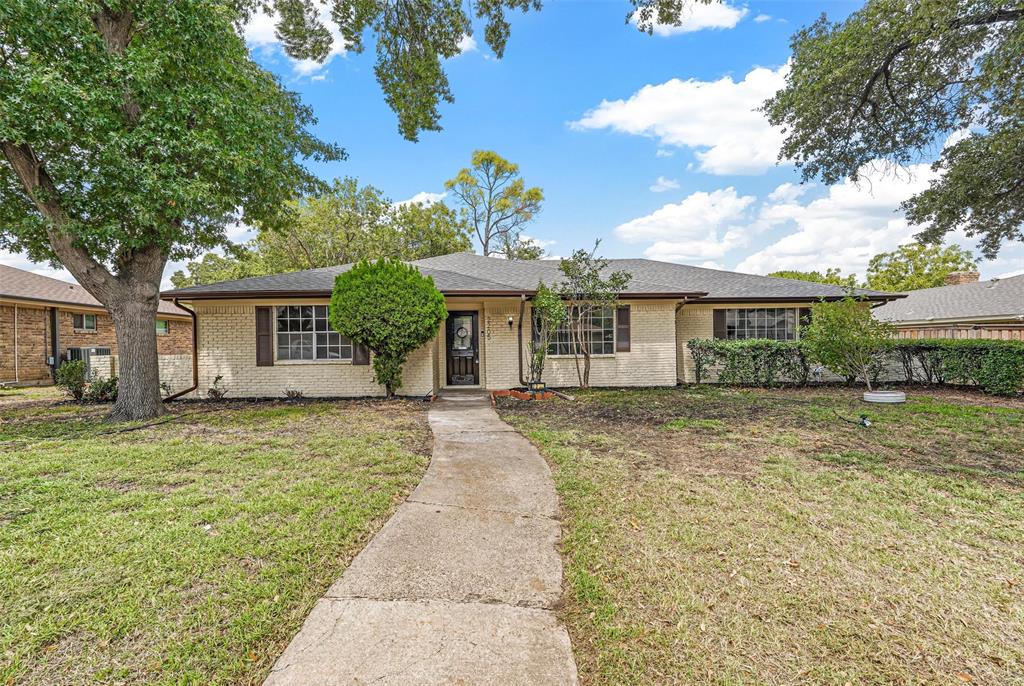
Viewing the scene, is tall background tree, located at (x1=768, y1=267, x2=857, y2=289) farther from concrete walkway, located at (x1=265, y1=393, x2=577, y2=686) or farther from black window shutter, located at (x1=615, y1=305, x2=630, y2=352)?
concrete walkway, located at (x1=265, y1=393, x2=577, y2=686)

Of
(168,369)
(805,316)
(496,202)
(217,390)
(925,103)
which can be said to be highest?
(496,202)

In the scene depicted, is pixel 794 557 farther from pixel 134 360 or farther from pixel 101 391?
pixel 101 391

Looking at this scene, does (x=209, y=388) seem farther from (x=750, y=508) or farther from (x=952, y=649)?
(x=952, y=649)

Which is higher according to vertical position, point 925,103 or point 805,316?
point 925,103

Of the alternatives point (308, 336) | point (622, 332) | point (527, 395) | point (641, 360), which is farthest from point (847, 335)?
point (308, 336)

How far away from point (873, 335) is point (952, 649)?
880 centimetres

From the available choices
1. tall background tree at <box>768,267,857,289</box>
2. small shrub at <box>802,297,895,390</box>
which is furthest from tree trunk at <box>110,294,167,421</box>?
tall background tree at <box>768,267,857,289</box>

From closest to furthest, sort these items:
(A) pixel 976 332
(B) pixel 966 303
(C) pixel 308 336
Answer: (C) pixel 308 336 → (A) pixel 976 332 → (B) pixel 966 303

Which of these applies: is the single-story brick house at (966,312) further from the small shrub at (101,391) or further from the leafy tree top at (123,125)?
the small shrub at (101,391)

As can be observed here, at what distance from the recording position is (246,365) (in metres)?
9.95

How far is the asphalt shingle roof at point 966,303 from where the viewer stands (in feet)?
44.7

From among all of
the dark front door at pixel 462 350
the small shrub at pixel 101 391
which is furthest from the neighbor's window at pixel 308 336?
the small shrub at pixel 101 391

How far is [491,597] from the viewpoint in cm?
236

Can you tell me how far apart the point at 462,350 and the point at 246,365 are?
198 inches
